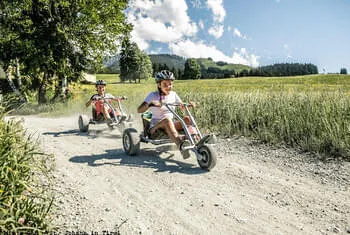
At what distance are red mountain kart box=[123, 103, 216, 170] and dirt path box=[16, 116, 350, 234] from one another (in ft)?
0.53

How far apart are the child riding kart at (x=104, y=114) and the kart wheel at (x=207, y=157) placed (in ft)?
11.6

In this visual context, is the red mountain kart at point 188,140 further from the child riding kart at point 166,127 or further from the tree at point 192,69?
the tree at point 192,69

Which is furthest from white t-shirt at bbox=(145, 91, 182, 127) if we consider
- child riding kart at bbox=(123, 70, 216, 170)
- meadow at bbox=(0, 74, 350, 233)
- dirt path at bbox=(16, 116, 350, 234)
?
meadow at bbox=(0, 74, 350, 233)

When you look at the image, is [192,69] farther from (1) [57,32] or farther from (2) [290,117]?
(2) [290,117]

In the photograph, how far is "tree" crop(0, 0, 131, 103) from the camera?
13.7 meters

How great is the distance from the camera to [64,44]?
14734 millimetres

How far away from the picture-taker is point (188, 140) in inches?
184

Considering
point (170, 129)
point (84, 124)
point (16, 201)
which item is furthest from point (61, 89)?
point (16, 201)

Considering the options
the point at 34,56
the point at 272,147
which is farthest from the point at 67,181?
the point at 34,56

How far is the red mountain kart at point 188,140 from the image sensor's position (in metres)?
4.34

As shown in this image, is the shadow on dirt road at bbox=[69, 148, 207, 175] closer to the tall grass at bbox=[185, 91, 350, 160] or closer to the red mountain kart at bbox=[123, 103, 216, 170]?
the red mountain kart at bbox=[123, 103, 216, 170]

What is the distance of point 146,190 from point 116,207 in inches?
22.4

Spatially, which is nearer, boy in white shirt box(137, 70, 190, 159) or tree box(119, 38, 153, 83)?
boy in white shirt box(137, 70, 190, 159)

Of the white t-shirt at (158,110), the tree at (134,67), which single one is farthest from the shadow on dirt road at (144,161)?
the tree at (134,67)
